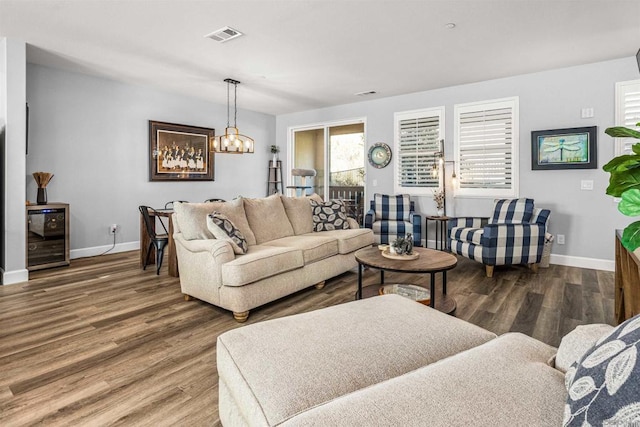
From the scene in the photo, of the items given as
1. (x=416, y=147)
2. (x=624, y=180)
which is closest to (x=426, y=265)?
(x=624, y=180)

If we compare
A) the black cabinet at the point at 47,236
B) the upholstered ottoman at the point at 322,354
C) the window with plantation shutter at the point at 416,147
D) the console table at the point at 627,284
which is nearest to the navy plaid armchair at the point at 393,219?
the window with plantation shutter at the point at 416,147

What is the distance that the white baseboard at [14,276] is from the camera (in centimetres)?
368

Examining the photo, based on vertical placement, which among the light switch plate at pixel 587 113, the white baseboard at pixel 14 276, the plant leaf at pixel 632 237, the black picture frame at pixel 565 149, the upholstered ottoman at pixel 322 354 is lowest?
the white baseboard at pixel 14 276

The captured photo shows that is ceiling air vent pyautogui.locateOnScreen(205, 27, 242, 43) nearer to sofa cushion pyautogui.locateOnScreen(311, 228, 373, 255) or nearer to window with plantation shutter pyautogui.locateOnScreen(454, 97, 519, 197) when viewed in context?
sofa cushion pyautogui.locateOnScreen(311, 228, 373, 255)

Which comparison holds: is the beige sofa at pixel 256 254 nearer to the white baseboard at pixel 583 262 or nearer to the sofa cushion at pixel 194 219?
the sofa cushion at pixel 194 219

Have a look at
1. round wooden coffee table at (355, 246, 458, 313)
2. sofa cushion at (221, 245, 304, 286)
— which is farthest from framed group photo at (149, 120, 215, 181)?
round wooden coffee table at (355, 246, 458, 313)

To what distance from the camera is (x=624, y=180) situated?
0.99 metres

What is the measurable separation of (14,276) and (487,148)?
6114 mm

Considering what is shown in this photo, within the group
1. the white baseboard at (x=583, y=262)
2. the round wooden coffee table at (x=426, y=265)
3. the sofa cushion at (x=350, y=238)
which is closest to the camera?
the round wooden coffee table at (x=426, y=265)

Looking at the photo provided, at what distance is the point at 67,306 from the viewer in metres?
3.02

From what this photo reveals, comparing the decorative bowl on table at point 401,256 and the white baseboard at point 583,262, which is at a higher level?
the decorative bowl on table at point 401,256

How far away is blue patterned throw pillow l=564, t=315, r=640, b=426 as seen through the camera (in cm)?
59

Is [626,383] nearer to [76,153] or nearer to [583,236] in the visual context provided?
[583,236]

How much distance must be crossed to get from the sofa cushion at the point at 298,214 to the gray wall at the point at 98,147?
232 centimetres
